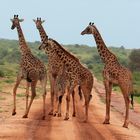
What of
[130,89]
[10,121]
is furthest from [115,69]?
[10,121]

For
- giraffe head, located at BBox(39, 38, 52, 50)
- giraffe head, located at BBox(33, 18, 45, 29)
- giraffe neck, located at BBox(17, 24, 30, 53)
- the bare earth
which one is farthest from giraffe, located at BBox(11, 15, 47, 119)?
giraffe head, located at BBox(33, 18, 45, 29)

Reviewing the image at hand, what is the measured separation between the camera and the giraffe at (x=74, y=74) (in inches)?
672

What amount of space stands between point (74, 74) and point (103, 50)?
1.28 m

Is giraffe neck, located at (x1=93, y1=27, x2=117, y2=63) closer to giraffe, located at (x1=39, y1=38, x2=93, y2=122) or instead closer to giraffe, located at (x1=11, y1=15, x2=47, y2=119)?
giraffe, located at (x1=39, y1=38, x2=93, y2=122)

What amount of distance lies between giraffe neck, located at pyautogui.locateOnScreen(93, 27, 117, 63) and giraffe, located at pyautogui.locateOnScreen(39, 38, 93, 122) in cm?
71

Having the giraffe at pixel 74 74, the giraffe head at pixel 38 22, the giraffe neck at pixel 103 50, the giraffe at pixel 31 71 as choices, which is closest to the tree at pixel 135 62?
the giraffe head at pixel 38 22

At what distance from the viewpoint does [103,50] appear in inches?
693

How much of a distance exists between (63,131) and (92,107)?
8.74 metres

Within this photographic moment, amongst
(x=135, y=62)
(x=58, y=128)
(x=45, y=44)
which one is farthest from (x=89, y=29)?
(x=135, y=62)

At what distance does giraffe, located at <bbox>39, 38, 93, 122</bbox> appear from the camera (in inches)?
672

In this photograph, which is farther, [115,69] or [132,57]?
[132,57]

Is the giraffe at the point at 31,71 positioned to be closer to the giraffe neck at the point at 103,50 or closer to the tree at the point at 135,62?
the giraffe neck at the point at 103,50

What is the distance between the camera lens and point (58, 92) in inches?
757

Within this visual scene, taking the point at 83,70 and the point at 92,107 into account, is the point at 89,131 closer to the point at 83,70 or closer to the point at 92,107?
the point at 83,70
